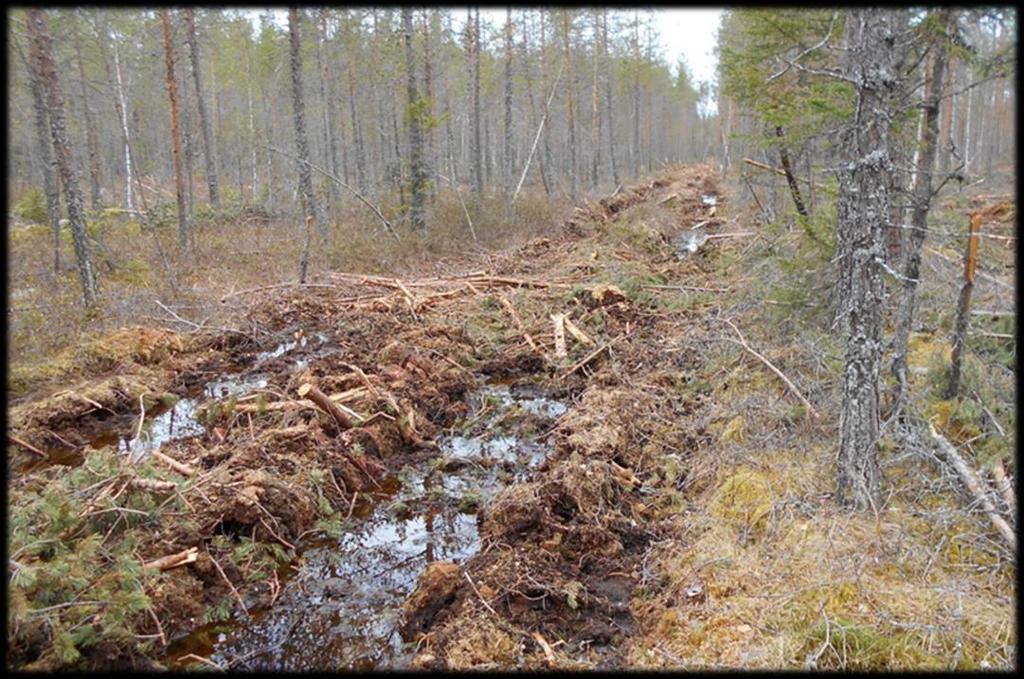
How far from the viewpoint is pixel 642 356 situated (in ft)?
31.2

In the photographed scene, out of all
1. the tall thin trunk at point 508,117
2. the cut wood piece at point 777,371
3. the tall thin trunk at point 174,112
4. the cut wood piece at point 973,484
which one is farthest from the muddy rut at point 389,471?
the tall thin trunk at point 508,117

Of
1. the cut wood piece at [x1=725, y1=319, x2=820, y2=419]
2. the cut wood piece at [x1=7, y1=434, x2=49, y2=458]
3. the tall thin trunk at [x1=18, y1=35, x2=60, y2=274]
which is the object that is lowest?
the cut wood piece at [x1=7, y1=434, x2=49, y2=458]

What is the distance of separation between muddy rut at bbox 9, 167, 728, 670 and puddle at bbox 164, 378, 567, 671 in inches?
0.8

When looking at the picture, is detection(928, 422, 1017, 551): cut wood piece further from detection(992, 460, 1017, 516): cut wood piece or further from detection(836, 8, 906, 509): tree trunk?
detection(836, 8, 906, 509): tree trunk

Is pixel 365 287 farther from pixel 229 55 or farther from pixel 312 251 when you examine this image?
pixel 229 55

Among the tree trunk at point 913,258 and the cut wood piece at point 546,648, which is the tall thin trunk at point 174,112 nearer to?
the cut wood piece at point 546,648

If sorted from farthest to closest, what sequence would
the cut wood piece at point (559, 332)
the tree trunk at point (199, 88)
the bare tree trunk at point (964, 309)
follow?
the tree trunk at point (199, 88), the cut wood piece at point (559, 332), the bare tree trunk at point (964, 309)

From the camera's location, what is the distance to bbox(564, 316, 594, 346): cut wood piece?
10.3 m

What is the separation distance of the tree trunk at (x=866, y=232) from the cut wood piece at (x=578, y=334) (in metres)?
5.49

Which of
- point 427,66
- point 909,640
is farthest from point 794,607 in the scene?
point 427,66

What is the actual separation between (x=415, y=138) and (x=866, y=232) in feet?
51.1

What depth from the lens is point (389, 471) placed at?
6.90m

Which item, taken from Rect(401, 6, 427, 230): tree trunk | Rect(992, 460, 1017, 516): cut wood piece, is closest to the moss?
Rect(992, 460, 1017, 516): cut wood piece

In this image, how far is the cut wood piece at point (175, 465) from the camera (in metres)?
5.83
